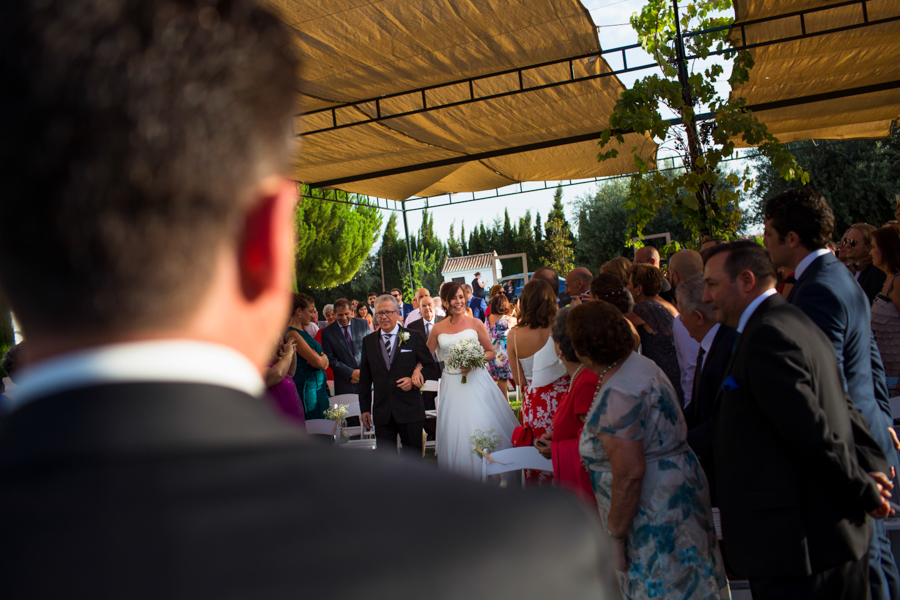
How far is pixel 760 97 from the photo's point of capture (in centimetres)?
1047

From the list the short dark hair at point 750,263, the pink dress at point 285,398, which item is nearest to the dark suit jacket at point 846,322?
the short dark hair at point 750,263

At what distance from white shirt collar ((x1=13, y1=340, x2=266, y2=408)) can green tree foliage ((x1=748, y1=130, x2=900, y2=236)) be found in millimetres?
26078

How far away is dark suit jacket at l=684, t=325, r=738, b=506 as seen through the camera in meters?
3.30

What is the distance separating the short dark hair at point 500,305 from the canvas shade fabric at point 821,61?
4685 mm

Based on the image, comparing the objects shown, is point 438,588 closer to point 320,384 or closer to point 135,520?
point 135,520

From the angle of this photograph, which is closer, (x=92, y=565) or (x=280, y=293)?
(x=92, y=565)

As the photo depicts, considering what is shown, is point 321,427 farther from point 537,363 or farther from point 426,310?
point 426,310

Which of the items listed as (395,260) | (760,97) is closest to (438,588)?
(760,97)

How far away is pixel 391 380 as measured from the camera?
21.2ft

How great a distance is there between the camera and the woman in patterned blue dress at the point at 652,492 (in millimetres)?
2791

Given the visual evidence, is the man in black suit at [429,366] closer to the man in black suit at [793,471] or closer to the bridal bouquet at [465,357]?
the bridal bouquet at [465,357]

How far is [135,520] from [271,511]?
0.10 meters

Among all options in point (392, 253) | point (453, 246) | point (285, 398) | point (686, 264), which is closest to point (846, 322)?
point (686, 264)

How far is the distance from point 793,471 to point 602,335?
102 cm
